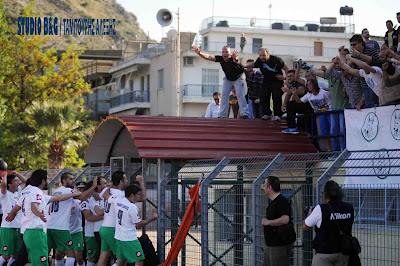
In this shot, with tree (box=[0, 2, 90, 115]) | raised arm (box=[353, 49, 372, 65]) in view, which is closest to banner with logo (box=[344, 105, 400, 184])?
raised arm (box=[353, 49, 372, 65])

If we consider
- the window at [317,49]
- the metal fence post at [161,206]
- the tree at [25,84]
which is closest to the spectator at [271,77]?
the metal fence post at [161,206]

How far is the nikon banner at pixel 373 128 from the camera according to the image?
13.1 metres

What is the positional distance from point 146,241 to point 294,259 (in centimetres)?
271

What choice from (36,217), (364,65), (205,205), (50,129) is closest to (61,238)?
(36,217)

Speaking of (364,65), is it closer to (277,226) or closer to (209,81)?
(277,226)

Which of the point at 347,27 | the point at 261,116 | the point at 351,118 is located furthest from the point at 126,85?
the point at 351,118

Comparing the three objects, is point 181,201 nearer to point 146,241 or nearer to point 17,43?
point 146,241

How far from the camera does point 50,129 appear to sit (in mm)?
36188

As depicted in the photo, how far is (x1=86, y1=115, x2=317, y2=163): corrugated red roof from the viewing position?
1485 centimetres

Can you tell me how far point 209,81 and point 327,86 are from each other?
133ft

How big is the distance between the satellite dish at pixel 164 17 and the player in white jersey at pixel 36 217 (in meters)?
22.5

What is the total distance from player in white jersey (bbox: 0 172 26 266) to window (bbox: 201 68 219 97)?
134ft

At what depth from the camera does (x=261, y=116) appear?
1789 cm

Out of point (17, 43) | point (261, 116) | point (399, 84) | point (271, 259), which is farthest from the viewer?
point (17, 43)
